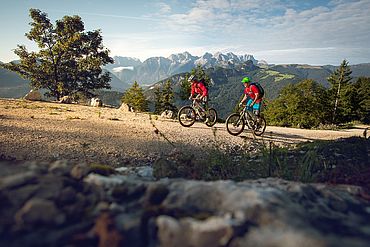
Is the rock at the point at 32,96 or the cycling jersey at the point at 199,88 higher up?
the cycling jersey at the point at 199,88

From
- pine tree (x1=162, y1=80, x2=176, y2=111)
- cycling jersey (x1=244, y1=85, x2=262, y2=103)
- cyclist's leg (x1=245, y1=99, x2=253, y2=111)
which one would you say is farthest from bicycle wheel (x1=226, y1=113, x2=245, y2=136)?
pine tree (x1=162, y1=80, x2=176, y2=111)

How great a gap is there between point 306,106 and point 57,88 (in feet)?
130

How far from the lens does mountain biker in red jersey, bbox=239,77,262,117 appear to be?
10.7 m

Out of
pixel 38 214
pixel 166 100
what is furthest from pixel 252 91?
pixel 166 100

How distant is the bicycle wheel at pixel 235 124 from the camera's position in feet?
37.6

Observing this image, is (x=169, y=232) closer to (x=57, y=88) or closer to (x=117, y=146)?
(x=117, y=146)

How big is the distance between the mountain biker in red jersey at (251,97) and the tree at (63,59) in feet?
85.3

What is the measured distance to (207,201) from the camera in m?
2.22

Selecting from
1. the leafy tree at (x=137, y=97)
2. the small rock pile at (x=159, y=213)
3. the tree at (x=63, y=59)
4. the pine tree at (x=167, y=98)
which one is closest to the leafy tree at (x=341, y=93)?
the pine tree at (x=167, y=98)

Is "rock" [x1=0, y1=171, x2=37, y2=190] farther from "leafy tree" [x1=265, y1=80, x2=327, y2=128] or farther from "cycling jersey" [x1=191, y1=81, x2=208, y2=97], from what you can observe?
"leafy tree" [x1=265, y1=80, x2=327, y2=128]

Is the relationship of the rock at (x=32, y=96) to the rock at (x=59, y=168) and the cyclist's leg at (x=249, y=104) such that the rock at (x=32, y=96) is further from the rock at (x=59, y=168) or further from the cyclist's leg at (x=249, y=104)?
the rock at (x=59, y=168)

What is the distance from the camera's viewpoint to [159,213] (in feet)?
6.70

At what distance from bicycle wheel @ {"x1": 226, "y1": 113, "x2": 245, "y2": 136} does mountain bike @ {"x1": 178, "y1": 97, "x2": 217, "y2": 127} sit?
6.77 feet

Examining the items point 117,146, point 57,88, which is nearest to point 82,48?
point 57,88
